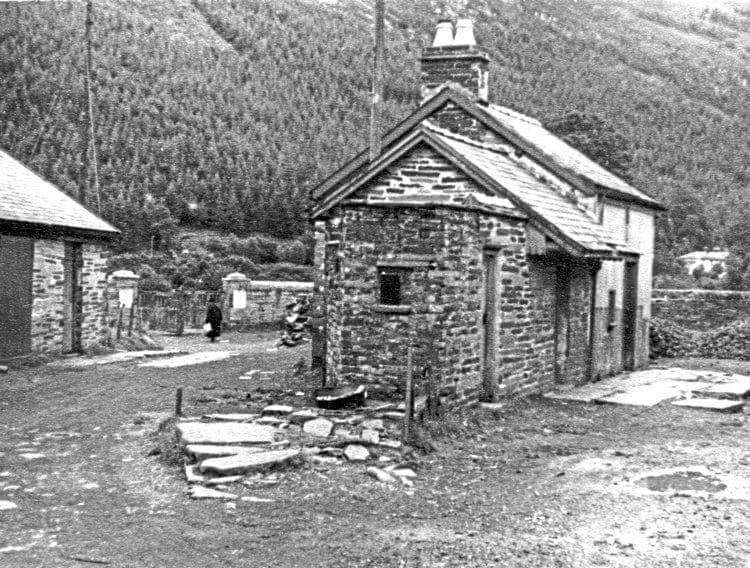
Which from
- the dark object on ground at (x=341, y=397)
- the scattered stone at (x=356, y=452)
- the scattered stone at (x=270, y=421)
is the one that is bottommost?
the scattered stone at (x=356, y=452)

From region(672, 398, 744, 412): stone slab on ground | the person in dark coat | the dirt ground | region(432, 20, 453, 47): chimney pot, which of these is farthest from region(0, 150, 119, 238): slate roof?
region(672, 398, 744, 412): stone slab on ground

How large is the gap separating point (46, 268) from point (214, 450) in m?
12.6

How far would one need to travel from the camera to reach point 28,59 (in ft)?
157

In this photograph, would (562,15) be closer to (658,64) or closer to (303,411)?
(658,64)

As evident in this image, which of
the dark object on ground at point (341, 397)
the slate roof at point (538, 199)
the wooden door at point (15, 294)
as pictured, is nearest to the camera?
the dark object on ground at point (341, 397)

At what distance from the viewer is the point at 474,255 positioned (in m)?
13.4

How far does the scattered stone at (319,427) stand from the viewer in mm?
10859

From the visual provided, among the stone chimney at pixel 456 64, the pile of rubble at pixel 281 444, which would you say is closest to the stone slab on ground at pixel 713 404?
the pile of rubble at pixel 281 444

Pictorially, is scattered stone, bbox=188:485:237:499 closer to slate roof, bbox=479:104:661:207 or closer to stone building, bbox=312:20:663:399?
stone building, bbox=312:20:663:399

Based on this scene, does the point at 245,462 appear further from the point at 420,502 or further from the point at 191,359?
the point at 191,359

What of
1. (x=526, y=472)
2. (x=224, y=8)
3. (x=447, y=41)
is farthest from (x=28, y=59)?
(x=526, y=472)

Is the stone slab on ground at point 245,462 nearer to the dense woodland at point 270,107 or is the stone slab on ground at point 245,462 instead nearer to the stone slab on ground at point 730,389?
the stone slab on ground at point 730,389

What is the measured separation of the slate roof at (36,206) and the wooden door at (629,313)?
1268 cm

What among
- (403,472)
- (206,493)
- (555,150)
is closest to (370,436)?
(403,472)
